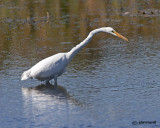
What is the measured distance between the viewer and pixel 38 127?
10.3 m

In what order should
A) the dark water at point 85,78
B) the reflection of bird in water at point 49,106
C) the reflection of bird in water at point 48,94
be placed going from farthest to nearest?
the reflection of bird in water at point 48,94 → the dark water at point 85,78 → the reflection of bird in water at point 49,106

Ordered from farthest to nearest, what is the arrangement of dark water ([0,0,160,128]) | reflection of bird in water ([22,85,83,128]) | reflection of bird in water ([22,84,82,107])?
Answer: reflection of bird in water ([22,84,82,107])
dark water ([0,0,160,128])
reflection of bird in water ([22,85,83,128])

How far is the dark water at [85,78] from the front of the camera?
11.0m

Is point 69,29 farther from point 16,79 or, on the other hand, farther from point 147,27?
point 16,79

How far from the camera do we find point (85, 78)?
49.4 ft

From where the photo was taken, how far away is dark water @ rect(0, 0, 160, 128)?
10992 mm

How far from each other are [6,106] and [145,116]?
12.5ft

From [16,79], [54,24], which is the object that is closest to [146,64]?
[16,79]

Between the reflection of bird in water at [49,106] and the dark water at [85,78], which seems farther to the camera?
the dark water at [85,78]

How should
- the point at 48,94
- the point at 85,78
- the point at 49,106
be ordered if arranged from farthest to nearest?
the point at 85,78, the point at 48,94, the point at 49,106

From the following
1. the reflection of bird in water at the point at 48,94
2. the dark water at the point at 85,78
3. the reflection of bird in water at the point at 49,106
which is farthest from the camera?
the reflection of bird in water at the point at 48,94

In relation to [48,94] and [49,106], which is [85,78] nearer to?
[48,94]

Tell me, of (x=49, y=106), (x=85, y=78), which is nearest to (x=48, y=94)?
(x=49, y=106)

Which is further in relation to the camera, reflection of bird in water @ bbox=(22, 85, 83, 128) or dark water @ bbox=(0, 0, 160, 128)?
dark water @ bbox=(0, 0, 160, 128)
